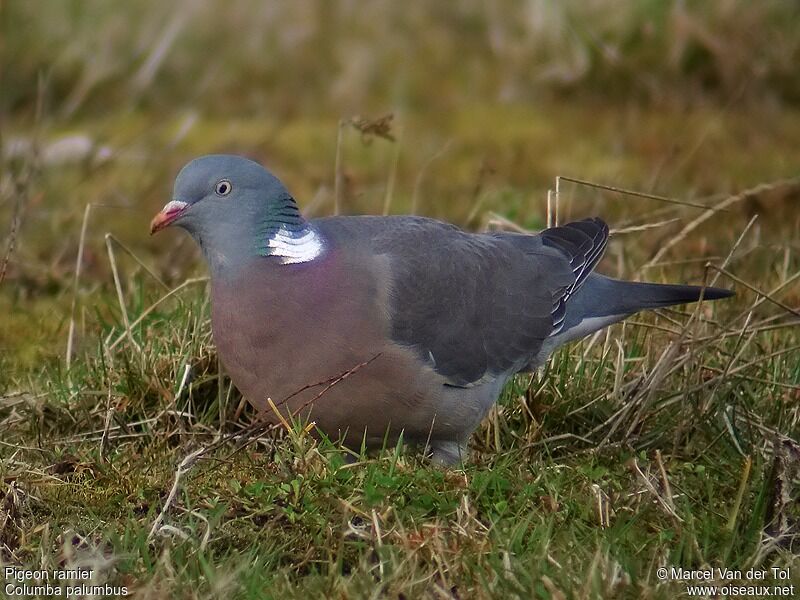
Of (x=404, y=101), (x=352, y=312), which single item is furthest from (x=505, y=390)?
(x=404, y=101)

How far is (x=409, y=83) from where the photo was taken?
8.91 m

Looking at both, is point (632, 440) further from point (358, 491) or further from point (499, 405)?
point (358, 491)

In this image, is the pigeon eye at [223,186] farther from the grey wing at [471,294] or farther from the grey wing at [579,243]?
the grey wing at [579,243]

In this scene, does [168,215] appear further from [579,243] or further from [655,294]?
[655,294]

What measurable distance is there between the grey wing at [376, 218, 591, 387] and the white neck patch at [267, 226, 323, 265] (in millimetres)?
219

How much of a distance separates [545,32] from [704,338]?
4925 mm

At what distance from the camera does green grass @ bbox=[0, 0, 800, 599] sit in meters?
3.42

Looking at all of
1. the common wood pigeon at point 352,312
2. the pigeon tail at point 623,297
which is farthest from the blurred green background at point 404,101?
the common wood pigeon at point 352,312

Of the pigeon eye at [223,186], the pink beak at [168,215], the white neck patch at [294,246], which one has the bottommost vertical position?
the white neck patch at [294,246]
